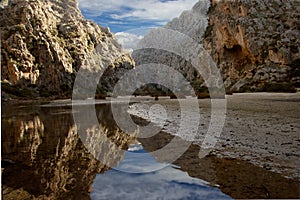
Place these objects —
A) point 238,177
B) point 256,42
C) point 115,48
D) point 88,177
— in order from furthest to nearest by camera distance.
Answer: point 115,48 < point 256,42 < point 88,177 < point 238,177

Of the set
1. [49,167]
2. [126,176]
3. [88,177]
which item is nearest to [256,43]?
[126,176]

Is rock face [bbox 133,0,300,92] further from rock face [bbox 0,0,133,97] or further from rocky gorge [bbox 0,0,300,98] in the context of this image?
rock face [bbox 0,0,133,97]

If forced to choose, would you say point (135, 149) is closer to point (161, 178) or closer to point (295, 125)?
point (161, 178)

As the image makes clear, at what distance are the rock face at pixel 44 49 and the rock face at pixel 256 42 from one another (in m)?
69.1

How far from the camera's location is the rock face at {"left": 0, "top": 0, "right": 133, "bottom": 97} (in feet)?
359

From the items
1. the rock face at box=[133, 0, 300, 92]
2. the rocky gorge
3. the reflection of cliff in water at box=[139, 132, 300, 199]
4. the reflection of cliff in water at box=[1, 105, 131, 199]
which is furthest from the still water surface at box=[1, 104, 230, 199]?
the rock face at box=[133, 0, 300, 92]

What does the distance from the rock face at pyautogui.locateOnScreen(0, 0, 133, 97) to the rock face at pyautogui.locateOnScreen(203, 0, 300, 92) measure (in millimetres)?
69124

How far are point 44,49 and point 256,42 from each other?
283 feet

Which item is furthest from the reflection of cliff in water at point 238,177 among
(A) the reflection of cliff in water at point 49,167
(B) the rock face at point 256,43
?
(B) the rock face at point 256,43

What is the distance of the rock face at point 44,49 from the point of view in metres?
Result: 109

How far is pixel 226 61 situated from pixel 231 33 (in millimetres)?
9331

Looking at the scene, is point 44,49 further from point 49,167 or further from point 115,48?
point 49,167

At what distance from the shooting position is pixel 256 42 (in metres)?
75.9

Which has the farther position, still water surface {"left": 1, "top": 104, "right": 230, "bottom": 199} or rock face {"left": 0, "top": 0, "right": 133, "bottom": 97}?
rock face {"left": 0, "top": 0, "right": 133, "bottom": 97}
